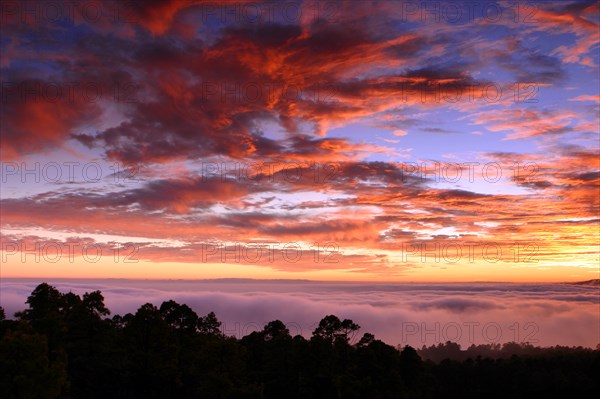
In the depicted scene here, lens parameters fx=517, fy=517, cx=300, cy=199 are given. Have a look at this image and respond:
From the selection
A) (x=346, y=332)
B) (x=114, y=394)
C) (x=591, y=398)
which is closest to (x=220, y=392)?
(x=114, y=394)

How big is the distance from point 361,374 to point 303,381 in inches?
285

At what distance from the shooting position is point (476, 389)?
108500 millimetres

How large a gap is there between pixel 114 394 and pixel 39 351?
14814 mm

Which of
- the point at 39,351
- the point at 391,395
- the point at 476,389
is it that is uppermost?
the point at 39,351

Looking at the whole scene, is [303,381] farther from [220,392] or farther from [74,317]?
[74,317]

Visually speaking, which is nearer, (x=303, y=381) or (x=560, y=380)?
(x=303, y=381)

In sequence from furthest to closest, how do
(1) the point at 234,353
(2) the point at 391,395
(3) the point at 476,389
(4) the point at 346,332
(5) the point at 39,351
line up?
(3) the point at 476,389 → (4) the point at 346,332 → (2) the point at 391,395 → (1) the point at 234,353 → (5) the point at 39,351

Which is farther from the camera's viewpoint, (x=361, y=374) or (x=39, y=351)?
(x=361, y=374)

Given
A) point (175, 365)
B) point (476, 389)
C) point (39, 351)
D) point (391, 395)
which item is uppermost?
point (39, 351)

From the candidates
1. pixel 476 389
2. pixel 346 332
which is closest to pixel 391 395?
pixel 346 332

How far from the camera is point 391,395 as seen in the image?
197ft

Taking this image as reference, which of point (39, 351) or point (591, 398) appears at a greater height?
point (39, 351)

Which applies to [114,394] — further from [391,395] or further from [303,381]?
[391,395]

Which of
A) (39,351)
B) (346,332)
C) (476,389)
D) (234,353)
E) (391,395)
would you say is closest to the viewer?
(39,351)
